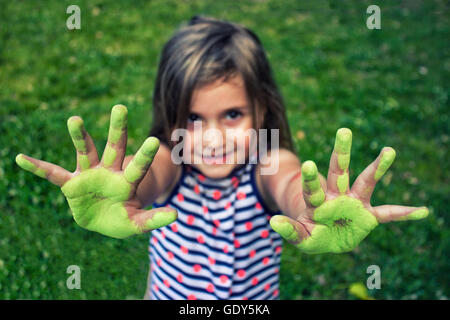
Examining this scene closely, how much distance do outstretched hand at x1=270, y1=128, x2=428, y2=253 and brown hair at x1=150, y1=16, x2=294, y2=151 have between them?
0.70 metres

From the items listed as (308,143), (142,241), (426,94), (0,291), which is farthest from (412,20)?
(0,291)

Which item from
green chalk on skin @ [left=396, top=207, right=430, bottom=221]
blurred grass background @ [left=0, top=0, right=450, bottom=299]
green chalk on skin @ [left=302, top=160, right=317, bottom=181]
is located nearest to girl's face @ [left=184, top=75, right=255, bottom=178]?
green chalk on skin @ [left=302, top=160, right=317, bottom=181]

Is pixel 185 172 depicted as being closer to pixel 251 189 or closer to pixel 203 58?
pixel 251 189

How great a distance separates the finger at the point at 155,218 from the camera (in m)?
1.46

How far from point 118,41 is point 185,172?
4.40 m

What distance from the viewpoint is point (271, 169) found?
2168 millimetres

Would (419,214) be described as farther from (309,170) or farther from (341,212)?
(309,170)

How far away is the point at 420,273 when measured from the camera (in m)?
3.22

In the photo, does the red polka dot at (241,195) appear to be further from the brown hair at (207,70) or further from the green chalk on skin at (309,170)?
the green chalk on skin at (309,170)

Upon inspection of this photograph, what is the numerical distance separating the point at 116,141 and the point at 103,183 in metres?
0.15

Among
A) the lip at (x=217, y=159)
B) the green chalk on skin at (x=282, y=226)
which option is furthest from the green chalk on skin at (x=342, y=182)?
the lip at (x=217, y=159)

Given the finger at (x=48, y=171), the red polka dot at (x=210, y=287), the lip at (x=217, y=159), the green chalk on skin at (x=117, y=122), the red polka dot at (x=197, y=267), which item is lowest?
the red polka dot at (x=210, y=287)

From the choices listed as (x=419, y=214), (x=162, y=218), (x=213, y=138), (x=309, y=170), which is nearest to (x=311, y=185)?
(x=309, y=170)
